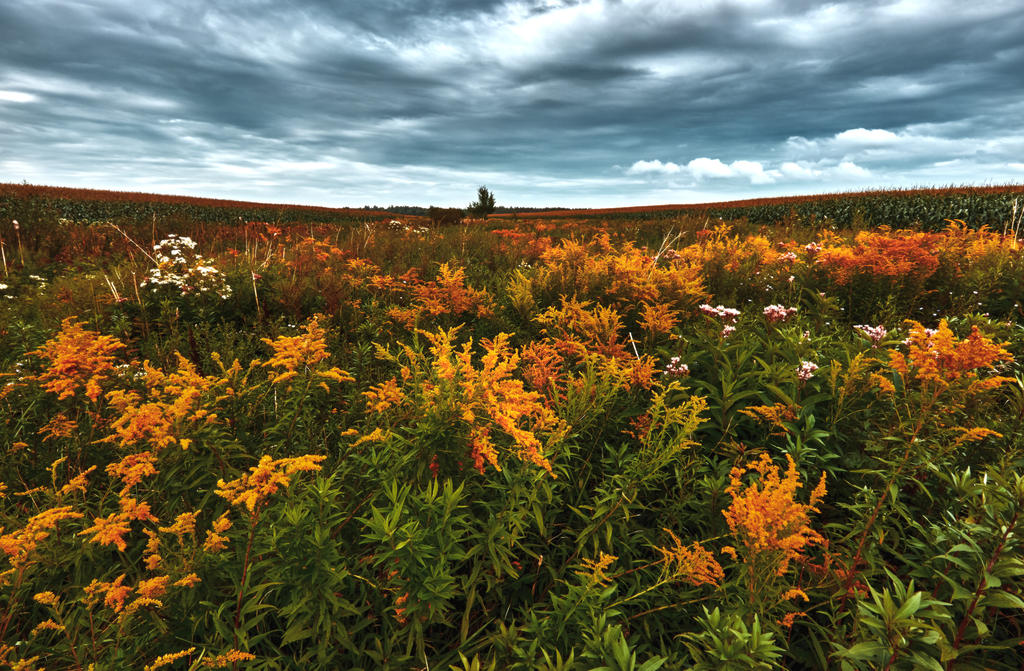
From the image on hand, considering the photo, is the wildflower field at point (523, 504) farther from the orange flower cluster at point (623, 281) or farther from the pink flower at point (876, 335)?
the orange flower cluster at point (623, 281)

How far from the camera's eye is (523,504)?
2.11 meters

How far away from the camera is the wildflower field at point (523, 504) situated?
1.65 metres

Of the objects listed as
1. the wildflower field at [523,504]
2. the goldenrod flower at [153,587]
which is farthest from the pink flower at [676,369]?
the goldenrod flower at [153,587]

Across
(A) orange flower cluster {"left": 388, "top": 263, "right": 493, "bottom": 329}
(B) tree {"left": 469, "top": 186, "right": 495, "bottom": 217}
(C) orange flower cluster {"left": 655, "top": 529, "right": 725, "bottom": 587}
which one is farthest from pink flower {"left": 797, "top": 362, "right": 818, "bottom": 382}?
(B) tree {"left": 469, "top": 186, "right": 495, "bottom": 217}

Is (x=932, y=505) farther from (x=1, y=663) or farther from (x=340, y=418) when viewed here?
(x=1, y=663)

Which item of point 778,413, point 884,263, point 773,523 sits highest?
point 884,263

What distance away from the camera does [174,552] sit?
183cm

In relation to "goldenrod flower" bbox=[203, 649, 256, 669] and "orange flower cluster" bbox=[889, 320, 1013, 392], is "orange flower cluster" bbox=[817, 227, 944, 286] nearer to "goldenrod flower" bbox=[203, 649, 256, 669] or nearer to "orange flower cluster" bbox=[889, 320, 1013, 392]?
"orange flower cluster" bbox=[889, 320, 1013, 392]

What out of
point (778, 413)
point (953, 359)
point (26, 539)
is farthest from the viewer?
point (778, 413)

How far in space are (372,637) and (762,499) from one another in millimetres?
1701

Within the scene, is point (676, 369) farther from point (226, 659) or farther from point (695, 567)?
point (226, 659)

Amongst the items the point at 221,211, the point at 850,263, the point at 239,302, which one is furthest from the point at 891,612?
the point at 221,211

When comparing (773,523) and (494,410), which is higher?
(494,410)

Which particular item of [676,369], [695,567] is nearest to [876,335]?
[676,369]
